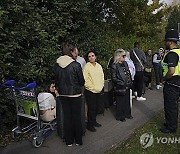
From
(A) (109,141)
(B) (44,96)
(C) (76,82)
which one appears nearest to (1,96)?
(B) (44,96)

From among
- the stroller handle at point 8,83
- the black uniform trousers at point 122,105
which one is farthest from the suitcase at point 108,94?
the stroller handle at point 8,83

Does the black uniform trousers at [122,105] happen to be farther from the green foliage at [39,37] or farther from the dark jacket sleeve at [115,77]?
the green foliage at [39,37]

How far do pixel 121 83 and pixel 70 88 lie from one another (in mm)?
1966

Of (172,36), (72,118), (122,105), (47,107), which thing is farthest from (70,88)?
(172,36)

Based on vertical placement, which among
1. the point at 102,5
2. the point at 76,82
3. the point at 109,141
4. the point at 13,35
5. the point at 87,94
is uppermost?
the point at 102,5

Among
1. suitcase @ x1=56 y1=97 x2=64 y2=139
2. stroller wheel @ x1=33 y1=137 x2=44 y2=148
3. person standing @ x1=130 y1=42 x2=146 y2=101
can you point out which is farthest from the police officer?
person standing @ x1=130 y1=42 x2=146 y2=101

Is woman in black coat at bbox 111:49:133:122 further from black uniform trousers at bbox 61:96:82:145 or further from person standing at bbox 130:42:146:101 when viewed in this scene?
person standing at bbox 130:42:146:101

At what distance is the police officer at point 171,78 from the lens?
18.4 ft

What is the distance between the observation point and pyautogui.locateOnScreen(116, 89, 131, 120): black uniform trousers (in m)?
6.98

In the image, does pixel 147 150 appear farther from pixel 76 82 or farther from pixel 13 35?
pixel 13 35

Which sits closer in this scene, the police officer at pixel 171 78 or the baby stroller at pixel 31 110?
the baby stroller at pixel 31 110

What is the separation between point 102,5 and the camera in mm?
17172

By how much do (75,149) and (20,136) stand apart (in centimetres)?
147

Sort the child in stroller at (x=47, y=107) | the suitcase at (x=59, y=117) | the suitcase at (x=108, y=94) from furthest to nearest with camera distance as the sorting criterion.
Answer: the suitcase at (x=108, y=94), the child in stroller at (x=47, y=107), the suitcase at (x=59, y=117)
